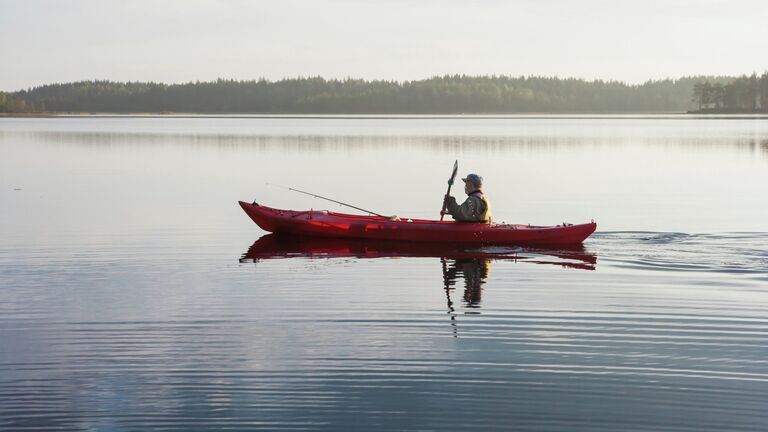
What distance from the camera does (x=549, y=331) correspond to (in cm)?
1131

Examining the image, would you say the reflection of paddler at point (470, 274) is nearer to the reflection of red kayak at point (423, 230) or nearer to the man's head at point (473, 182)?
the reflection of red kayak at point (423, 230)

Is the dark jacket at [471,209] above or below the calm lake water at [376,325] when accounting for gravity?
above

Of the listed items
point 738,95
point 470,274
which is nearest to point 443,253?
point 470,274

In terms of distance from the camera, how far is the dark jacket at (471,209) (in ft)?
60.9

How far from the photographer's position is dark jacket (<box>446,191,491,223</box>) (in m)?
18.6

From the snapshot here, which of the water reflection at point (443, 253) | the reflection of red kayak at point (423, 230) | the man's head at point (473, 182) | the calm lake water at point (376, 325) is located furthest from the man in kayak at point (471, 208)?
the calm lake water at point (376, 325)

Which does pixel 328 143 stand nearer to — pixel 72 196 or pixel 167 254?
pixel 72 196

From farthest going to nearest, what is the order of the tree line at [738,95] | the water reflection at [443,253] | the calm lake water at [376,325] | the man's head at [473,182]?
the tree line at [738,95], the man's head at [473,182], the water reflection at [443,253], the calm lake water at [376,325]

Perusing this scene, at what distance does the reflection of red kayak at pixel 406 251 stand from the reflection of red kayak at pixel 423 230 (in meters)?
0.16

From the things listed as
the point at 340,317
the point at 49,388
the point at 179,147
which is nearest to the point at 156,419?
the point at 49,388

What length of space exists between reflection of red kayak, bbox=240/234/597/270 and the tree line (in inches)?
6411

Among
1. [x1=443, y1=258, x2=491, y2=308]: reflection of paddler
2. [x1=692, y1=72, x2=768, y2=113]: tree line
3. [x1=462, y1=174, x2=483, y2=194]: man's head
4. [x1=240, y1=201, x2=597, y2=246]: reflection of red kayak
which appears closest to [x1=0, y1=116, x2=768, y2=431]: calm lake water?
[x1=443, y1=258, x2=491, y2=308]: reflection of paddler

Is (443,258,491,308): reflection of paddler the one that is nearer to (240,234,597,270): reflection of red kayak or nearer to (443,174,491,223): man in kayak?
(240,234,597,270): reflection of red kayak

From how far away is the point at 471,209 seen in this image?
18.6m
